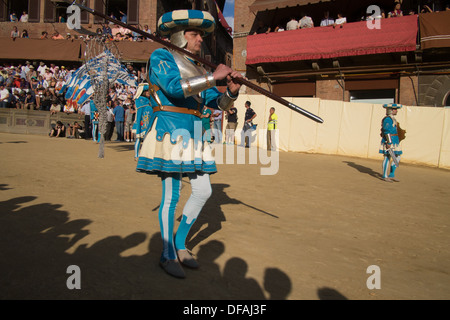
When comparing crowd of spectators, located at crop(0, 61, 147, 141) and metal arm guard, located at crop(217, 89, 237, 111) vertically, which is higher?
crowd of spectators, located at crop(0, 61, 147, 141)

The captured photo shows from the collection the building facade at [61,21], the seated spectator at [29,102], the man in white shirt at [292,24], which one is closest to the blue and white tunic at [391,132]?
the man in white shirt at [292,24]

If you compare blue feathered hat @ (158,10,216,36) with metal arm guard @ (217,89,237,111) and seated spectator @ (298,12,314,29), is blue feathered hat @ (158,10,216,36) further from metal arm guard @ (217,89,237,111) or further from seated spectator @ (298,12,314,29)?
seated spectator @ (298,12,314,29)

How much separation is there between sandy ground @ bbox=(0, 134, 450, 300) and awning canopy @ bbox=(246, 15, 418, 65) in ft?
36.5

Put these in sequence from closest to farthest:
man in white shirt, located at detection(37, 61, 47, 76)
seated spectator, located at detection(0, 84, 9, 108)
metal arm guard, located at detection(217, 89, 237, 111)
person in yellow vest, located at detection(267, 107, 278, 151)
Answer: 1. metal arm guard, located at detection(217, 89, 237, 111)
2. person in yellow vest, located at detection(267, 107, 278, 151)
3. seated spectator, located at detection(0, 84, 9, 108)
4. man in white shirt, located at detection(37, 61, 47, 76)

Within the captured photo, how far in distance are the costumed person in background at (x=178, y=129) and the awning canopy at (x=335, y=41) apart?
49.9 ft

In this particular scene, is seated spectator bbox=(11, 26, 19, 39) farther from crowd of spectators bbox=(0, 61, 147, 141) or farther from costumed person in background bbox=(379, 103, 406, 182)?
costumed person in background bbox=(379, 103, 406, 182)

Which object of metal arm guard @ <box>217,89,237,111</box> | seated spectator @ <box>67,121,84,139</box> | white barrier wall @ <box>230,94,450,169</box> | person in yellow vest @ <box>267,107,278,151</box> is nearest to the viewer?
metal arm guard @ <box>217,89,237,111</box>

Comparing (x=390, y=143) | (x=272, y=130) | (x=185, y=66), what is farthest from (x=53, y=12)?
(x=185, y=66)

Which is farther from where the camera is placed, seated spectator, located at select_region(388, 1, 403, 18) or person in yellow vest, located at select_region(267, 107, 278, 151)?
seated spectator, located at select_region(388, 1, 403, 18)

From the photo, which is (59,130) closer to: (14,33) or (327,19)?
(14,33)

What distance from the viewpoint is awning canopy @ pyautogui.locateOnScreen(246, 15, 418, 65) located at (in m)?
15.5

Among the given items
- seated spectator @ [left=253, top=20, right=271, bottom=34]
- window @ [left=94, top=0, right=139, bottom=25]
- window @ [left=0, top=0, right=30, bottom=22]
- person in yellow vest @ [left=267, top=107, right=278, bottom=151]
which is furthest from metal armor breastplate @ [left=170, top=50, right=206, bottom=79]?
window @ [left=0, top=0, right=30, bottom=22]

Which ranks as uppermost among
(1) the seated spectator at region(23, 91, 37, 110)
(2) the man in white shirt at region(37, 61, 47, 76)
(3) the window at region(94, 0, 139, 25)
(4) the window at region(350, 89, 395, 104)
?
(3) the window at region(94, 0, 139, 25)

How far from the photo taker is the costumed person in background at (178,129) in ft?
9.26
